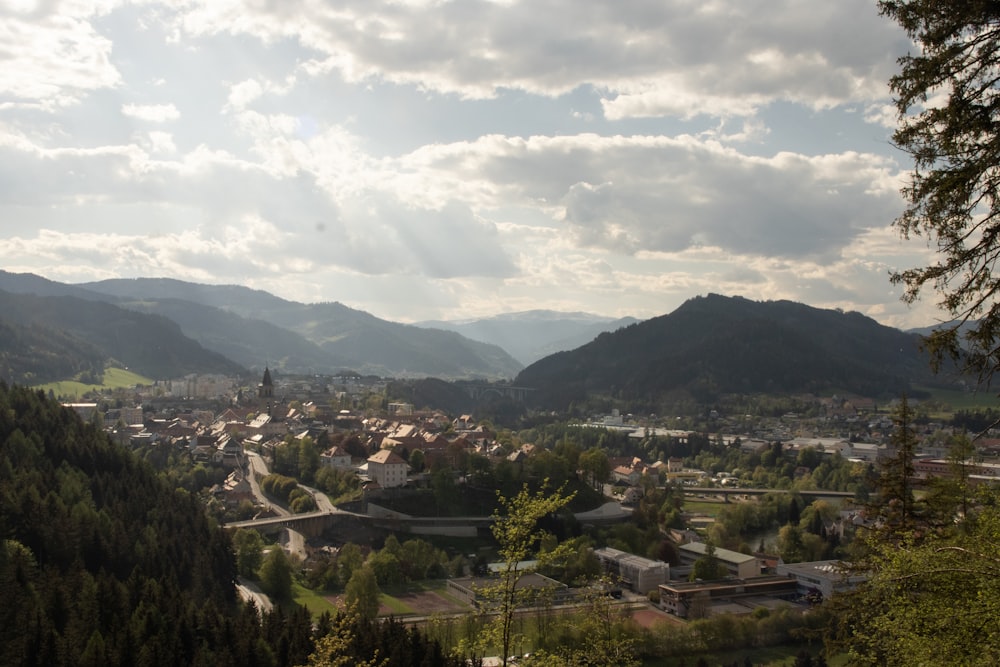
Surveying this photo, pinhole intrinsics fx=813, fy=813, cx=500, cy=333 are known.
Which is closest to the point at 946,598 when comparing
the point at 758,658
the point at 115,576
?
the point at 115,576

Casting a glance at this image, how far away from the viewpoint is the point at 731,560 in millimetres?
61062

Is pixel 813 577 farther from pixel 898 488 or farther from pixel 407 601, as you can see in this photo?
pixel 898 488

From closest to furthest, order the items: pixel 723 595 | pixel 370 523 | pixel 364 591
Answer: pixel 364 591, pixel 723 595, pixel 370 523

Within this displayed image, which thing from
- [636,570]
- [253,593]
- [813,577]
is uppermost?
[813,577]

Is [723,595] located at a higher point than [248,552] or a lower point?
lower

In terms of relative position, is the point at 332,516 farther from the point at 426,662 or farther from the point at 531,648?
the point at 426,662

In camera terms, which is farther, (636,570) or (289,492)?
(289,492)

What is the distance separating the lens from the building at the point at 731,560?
60.2 m

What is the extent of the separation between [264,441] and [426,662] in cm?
8089

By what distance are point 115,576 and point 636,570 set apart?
34.9 metres

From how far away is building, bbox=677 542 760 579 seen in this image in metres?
60.2

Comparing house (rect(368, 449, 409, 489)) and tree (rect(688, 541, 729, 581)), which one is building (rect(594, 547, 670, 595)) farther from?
house (rect(368, 449, 409, 489))

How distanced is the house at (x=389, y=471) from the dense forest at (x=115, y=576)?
70.9ft

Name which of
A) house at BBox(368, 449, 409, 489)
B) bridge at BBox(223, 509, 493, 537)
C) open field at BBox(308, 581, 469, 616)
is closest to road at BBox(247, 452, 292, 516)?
bridge at BBox(223, 509, 493, 537)
